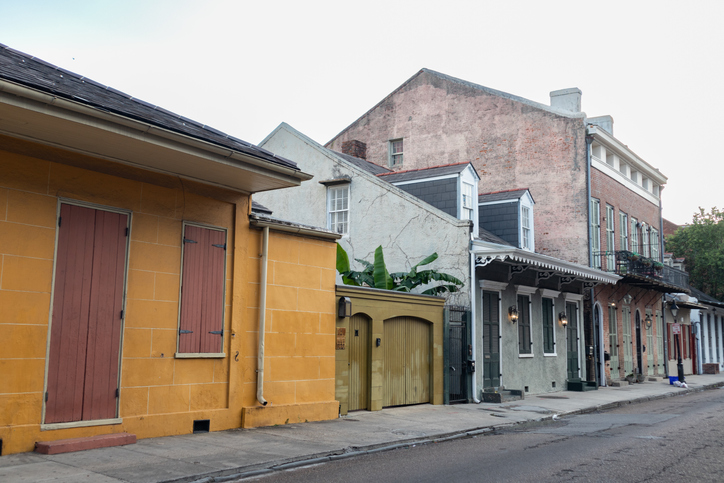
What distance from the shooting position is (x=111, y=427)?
912 centimetres

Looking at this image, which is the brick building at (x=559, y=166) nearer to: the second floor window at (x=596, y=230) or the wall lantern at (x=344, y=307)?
the second floor window at (x=596, y=230)

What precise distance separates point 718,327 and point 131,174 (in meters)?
42.7

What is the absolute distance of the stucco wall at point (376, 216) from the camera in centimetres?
1759

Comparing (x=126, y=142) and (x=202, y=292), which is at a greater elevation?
(x=126, y=142)

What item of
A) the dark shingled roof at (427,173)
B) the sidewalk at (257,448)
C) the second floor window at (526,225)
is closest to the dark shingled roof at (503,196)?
the second floor window at (526,225)

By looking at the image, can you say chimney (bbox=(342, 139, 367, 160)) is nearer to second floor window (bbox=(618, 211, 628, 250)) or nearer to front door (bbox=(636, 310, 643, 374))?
second floor window (bbox=(618, 211, 628, 250))

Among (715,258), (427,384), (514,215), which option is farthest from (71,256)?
(715,258)

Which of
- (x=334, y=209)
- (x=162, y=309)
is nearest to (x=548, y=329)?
(x=334, y=209)

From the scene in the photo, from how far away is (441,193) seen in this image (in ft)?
63.3

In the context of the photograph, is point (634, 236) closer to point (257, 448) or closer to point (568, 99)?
point (568, 99)

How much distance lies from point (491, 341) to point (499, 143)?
9.80 metres

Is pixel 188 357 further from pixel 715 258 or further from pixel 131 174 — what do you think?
pixel 715 258

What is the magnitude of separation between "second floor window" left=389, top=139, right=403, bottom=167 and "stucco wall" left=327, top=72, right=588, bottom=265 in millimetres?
255

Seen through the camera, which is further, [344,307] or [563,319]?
[563,319]
